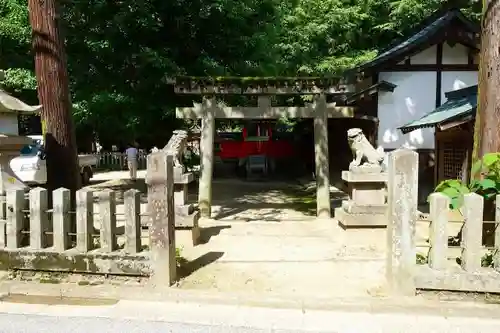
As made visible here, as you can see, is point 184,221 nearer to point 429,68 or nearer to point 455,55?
point 429,68

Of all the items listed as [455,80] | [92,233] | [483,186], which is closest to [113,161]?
[455,80]

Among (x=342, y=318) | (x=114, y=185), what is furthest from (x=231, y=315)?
(x=114, y=185)

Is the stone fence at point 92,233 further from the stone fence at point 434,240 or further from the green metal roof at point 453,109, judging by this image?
the green metal roof at point 453,109

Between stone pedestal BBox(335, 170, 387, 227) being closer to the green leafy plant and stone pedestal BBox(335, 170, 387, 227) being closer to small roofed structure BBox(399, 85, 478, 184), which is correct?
the green leafy plant

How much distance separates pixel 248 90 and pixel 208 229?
3.40 metres

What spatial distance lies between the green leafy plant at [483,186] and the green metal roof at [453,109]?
495 cm

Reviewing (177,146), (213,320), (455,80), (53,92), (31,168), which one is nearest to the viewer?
(213,320)

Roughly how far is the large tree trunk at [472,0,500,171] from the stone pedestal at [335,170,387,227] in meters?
2.50

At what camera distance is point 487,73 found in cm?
546

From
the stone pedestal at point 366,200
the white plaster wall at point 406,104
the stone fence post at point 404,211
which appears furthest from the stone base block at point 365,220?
the white plaster wall at point 406,104

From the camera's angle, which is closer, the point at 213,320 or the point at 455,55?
the point at 213,320

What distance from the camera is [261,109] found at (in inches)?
393

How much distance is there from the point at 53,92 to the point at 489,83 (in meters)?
6.24

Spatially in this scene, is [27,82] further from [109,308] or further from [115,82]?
[109,308]
